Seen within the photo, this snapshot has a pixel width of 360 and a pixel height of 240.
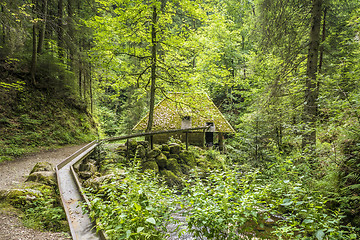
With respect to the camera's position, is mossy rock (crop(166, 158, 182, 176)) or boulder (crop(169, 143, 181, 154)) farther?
boulder (crop(169, 143, 181, 154))

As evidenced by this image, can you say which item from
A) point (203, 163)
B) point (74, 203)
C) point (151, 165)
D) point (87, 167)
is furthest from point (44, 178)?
point (203, 163)

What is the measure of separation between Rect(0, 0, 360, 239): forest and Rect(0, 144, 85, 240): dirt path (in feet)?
2.34

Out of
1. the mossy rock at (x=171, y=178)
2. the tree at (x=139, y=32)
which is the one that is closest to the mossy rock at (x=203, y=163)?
the mossy rock at (x=171, y=178)

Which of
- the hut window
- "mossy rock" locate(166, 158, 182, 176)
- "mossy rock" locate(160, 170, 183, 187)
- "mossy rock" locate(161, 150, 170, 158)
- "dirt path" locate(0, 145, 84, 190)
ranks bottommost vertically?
"mossy rock" locate(160, 170, 183, 187)

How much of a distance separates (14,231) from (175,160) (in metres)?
5.69

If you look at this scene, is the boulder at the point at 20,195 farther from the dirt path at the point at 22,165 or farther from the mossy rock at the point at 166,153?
the mossy rock at the point at 166,153

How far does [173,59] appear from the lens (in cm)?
880

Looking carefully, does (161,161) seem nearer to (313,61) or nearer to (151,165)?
(151,165)

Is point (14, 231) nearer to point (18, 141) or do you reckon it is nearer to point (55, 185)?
point (55, 185)

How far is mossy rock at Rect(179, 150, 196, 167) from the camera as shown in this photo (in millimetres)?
8469

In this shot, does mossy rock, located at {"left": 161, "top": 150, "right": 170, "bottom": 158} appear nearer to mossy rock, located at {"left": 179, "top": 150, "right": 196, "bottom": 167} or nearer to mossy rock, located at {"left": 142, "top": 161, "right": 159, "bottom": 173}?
mossy rock, located at {"left": 179, "top": 150, "right": 196, "bottom": 167}

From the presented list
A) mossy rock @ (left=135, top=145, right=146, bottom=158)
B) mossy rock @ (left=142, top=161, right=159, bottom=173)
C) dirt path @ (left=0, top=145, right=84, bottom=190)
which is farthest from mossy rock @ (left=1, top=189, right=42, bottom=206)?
mossy rock @ (left=142, top=161, right=159, bottom=173)

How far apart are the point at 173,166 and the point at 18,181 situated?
15.6ft

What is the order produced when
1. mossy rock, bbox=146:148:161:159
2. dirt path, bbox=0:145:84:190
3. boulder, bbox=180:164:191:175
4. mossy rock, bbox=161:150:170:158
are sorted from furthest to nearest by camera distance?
mossy rock, bbox=161:150:170:158 → boulder, bbox=180:164:191:175 → mossy rock, bbox=146:148:161:159 → dirt path, bbox=0:145:84:190
